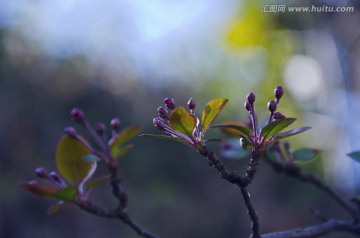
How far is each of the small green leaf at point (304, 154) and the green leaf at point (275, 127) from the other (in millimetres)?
388

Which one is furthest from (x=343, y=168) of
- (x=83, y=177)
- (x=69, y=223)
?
(x=83, y=177)

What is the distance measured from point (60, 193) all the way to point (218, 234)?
13.6 feet

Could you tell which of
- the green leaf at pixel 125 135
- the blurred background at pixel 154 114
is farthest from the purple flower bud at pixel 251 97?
the blurred background at pixel 154 114

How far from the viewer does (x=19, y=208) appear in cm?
450

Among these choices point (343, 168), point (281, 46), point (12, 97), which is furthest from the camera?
point (281, 46)

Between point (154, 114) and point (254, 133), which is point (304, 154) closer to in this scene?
point (254, 133)

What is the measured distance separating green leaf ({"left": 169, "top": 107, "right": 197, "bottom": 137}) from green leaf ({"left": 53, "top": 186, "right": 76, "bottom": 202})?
0.84 feet

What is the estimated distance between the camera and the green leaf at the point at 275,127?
0.74 meters

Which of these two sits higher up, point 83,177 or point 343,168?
point 83,177

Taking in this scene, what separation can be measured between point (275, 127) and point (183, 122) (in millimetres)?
130

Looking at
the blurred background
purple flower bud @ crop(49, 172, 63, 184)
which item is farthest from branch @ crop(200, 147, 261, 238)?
the blurred background

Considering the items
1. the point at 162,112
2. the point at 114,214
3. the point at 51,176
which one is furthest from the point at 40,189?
the point at 162,112

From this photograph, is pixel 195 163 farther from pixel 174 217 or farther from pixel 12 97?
pixel 12 97

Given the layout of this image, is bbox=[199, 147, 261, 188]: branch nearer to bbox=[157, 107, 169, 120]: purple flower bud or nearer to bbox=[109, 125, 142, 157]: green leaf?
bbox=[157, 107, 169, 120]: purple flower bud
